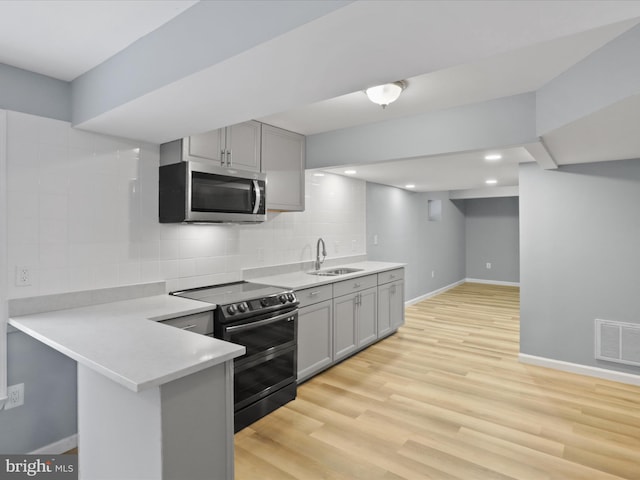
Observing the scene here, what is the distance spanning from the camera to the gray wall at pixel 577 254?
3.33m

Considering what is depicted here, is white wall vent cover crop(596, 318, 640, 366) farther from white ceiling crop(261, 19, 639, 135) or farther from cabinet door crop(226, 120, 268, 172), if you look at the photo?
cabinet door crop(226, 120, 268, 172)

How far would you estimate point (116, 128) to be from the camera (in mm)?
2318

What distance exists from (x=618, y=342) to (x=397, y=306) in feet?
7.23

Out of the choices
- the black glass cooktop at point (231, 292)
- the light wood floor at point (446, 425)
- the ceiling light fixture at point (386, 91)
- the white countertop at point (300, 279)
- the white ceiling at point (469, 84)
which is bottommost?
the light wood floor at point (446, 425)

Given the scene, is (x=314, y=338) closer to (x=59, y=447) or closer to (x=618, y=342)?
(x=59, y=447)

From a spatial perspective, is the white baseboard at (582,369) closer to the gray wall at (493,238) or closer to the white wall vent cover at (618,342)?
the white wall vent cover at (618,342)

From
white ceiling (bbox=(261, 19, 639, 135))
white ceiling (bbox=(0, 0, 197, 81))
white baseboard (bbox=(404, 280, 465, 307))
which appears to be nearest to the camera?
white ceiling (bbox=(0, 0, 197, 81))

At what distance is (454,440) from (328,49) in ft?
7.92

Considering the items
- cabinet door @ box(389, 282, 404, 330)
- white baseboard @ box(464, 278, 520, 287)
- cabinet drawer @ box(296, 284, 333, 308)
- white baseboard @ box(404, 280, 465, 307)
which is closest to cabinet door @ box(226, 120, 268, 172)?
cabinet drawer @ box(296, 284, 333, 308)

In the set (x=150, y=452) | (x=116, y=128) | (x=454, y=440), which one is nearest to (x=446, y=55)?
(x=150, y=452)

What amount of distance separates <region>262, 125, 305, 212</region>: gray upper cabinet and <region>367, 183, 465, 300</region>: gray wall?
1.82m

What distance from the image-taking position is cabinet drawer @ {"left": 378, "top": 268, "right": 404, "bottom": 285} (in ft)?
14.2

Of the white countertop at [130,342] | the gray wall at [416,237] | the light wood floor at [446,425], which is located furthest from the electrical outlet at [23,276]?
the gray wall at [416,237]

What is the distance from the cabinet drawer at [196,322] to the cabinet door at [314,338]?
904 millimetres
